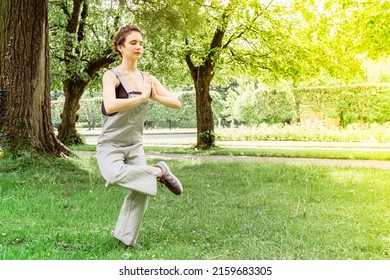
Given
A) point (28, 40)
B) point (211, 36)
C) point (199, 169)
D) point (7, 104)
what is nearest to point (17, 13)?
point (28, 40)

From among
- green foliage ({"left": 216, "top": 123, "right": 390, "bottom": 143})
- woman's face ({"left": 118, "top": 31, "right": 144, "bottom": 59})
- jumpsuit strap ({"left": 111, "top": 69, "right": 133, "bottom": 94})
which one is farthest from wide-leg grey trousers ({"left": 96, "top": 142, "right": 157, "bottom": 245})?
green foliage ({"left": 216, "top": 123, "right": 390, "bottom": 143})

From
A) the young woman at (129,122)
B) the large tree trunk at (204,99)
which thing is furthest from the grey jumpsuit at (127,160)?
the large tree trunk at (204,99)

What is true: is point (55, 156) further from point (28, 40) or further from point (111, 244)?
point (111, 244)

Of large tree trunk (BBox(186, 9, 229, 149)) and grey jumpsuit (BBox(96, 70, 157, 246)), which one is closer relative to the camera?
grey jumpsuit (BBox(96, 70, 157, 246))

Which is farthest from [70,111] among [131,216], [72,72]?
[131,216]

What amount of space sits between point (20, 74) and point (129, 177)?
5917 mm

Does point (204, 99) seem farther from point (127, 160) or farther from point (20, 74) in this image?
point (127, 160)

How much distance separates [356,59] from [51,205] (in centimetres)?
1172

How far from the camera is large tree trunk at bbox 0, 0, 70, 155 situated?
28.9 feet

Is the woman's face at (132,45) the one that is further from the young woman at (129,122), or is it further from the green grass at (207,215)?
the green grass at (207,215)

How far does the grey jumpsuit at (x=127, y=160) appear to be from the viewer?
148 inches

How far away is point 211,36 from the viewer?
1642 centimetres

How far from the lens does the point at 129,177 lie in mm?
3756

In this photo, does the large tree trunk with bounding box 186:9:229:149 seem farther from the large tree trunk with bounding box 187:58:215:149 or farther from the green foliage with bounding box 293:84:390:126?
the green foliage with bounding box 293:84:390:126
